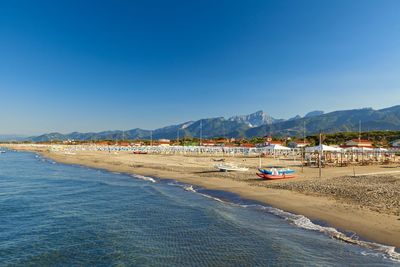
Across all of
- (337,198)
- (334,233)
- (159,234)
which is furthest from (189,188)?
(334,233)

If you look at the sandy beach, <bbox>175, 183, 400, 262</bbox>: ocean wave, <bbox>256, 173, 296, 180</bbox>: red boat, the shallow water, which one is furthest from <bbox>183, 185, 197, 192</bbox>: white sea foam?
<bbox>256, 173, 296, 180</bbox>: red boat

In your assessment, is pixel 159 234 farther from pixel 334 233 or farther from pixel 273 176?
pixel 273 176

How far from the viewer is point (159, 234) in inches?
569

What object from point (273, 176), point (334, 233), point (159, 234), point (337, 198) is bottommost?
point (159, 234)

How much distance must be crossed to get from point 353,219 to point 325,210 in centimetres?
220

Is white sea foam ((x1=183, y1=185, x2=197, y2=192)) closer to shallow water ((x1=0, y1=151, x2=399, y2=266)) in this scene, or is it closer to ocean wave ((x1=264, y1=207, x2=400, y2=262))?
shallow water ((x1=0, y1=151, x2=399, y2=266))

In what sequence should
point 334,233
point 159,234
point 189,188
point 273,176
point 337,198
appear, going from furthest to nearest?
1. point 273,176
2. point 189,188
3. point 337,198
4. point 159,234
5. point 334,233

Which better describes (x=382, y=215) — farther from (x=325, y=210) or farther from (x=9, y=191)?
(x=9, y=191)

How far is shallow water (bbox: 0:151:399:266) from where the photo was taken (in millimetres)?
11531

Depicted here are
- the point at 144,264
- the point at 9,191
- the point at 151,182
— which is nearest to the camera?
the point at 144,264

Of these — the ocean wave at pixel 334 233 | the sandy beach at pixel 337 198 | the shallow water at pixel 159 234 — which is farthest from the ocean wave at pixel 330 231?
the sandy beach at pixel 337 198

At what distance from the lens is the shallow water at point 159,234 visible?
1153 centimetres

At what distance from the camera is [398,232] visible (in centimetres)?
1342

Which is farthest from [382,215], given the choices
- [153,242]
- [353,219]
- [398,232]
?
[153,242]
